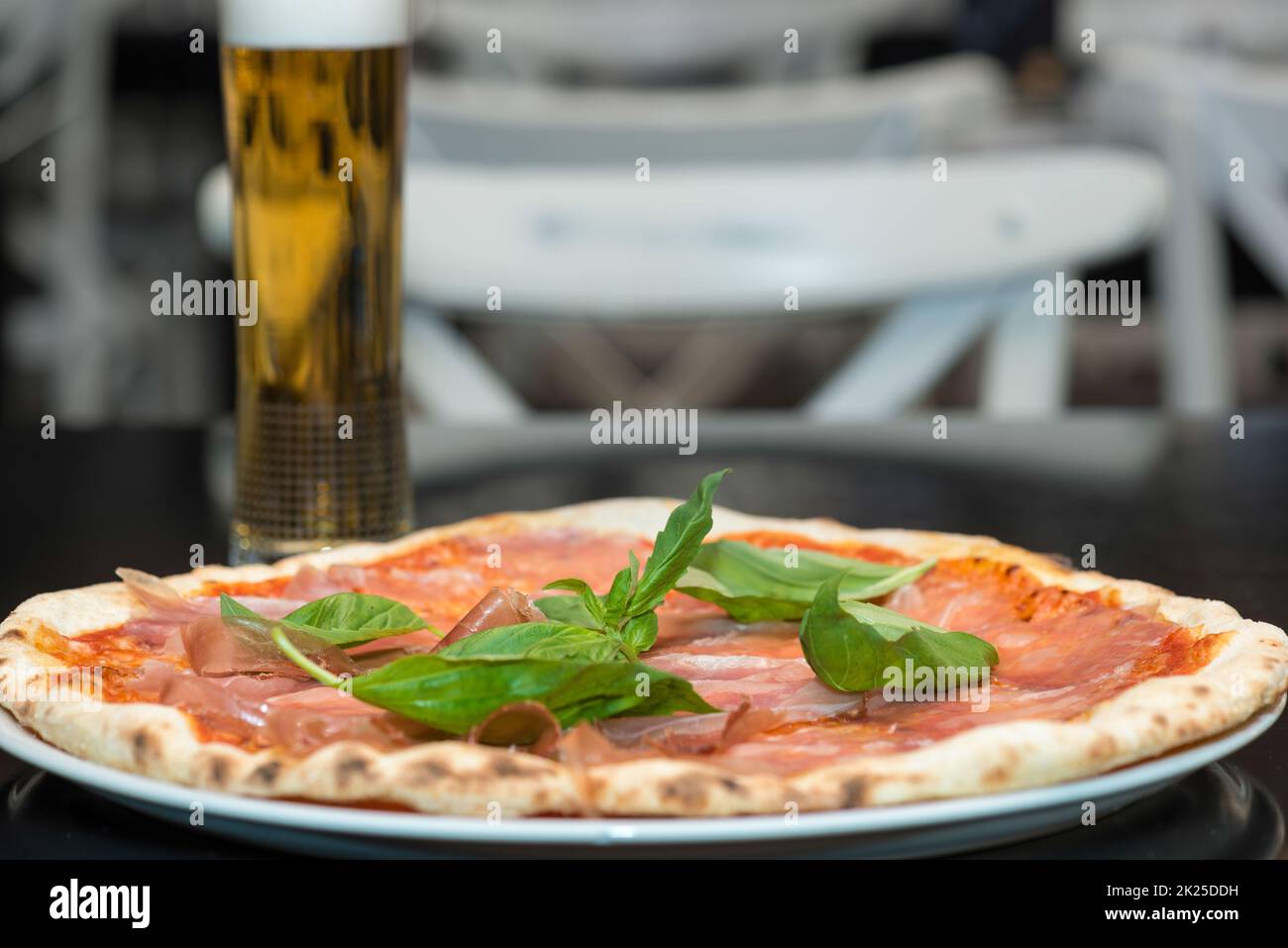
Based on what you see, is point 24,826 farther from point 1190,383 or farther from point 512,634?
point 1190,383

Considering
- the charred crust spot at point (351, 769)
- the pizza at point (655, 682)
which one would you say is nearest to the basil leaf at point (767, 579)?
the pizza at point (655, 682)

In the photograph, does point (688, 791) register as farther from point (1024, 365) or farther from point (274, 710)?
point (1024, 365)

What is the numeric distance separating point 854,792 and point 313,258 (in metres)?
0.48

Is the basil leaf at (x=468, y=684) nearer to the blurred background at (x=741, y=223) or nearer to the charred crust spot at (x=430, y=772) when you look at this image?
the charred crust spot at (x=430, y=772)

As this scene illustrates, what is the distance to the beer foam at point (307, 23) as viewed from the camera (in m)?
0.81

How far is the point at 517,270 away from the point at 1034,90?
9.62ft

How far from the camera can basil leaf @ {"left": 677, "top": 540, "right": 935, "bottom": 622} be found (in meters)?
0.63

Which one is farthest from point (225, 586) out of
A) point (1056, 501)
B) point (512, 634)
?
point (1056, 501)

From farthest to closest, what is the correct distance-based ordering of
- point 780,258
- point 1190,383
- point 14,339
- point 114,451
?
point 14,339, point 1190,383, point 780,258, point 114,451

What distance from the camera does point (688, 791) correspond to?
1.42 feet

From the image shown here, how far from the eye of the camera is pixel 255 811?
435 millimetres

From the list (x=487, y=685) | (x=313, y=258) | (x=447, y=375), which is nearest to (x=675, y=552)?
(x=487, y=685)
